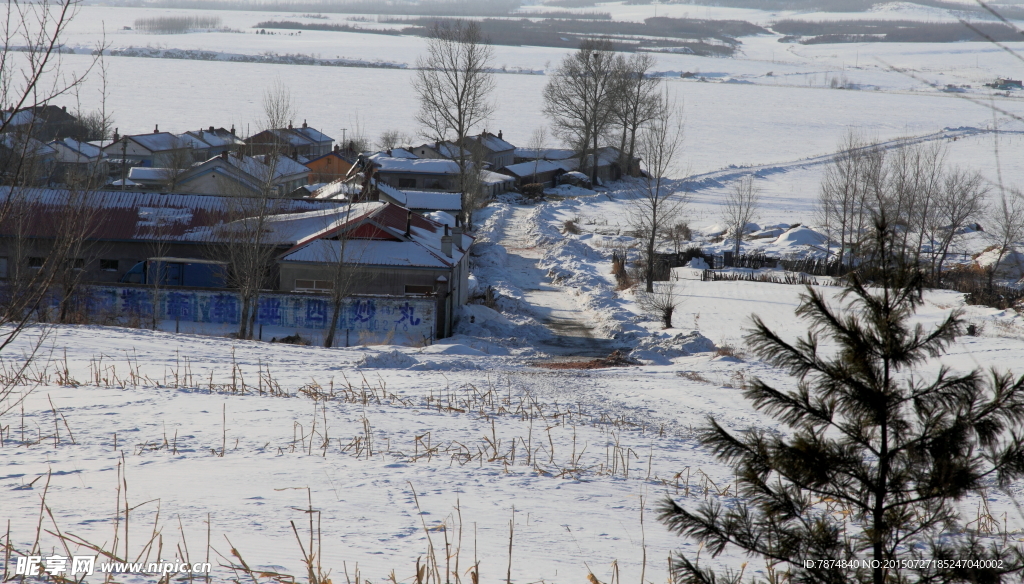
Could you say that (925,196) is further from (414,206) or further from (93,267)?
(93,267)

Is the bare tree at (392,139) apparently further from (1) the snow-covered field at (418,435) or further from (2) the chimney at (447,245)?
(2) the chimney at (447,245)

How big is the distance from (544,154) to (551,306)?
5460 cm

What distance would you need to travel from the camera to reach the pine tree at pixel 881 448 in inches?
122

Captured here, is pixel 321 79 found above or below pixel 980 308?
above

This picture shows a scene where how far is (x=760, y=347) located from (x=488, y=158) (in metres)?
72.0

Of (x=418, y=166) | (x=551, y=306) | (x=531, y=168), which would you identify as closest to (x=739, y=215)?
(x=551, y=306)

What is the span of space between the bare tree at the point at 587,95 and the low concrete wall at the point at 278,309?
186 feet

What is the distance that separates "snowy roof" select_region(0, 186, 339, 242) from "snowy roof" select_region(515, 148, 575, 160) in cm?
5310

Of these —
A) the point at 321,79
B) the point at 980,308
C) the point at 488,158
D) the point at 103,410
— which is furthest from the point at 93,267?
the point at 321,79

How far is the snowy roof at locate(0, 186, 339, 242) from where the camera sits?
85.4 feet

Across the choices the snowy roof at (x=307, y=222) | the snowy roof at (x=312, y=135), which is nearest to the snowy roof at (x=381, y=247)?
the snowy roof at (x=307, y=222)

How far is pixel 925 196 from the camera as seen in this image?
134ft

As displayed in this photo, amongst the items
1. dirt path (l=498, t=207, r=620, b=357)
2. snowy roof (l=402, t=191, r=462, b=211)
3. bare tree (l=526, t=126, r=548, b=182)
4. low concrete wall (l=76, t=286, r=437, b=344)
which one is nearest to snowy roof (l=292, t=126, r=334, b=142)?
bare tree (l=526, t=126, r=548, b=182)

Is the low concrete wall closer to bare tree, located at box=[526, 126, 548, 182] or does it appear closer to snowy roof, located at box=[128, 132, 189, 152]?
snowy roof, located at box=[128, 132, 189, 152]
